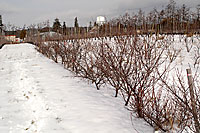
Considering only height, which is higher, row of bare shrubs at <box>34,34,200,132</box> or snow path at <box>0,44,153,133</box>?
row of bare shrubs at <box>34,34,200,132</box>

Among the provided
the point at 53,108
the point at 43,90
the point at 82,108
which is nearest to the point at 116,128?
the point at 82,108

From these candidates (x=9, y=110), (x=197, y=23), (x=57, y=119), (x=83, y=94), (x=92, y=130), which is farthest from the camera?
(x=197, y=23)

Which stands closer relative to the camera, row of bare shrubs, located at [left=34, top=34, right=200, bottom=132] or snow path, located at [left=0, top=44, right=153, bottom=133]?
row of bare shrubs, located at [left=34, top=34, right=200, bottom=132]

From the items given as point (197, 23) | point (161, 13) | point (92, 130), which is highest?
point (161, 13)

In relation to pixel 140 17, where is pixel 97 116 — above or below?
below

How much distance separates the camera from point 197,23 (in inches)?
717

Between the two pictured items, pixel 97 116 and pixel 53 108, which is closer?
pixel 97 116

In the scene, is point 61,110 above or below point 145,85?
below

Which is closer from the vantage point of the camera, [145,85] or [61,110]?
[61,110]

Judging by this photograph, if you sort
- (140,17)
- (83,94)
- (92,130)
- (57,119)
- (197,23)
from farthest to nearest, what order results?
1. (140,17)
2. (197,23)
3. (83,94)
4. (57,119)
5. (92,130)

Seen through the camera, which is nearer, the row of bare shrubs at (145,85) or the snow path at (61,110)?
the row of bare shrubs at (145,85)

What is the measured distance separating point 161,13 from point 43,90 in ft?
63.4

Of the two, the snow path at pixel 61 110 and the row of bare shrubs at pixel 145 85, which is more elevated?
the row of bare shrubs at pixel 145 85

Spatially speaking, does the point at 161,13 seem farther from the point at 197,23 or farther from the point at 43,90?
the point at 43,90
